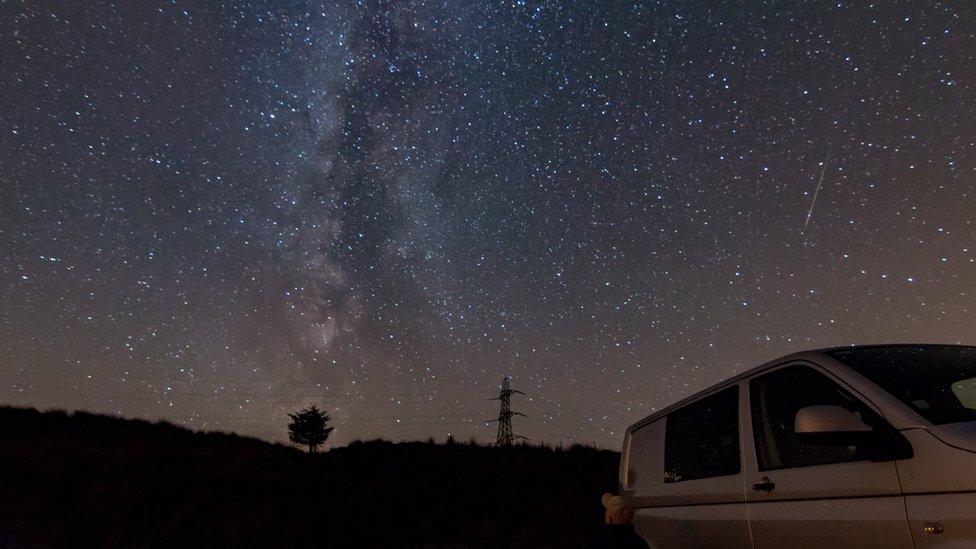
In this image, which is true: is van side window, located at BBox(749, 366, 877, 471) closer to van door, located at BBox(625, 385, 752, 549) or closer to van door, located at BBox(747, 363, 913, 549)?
van door, located at BBox(747, 363, 913, 549)

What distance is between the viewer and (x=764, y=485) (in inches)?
125

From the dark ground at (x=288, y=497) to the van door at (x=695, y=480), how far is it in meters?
6.80

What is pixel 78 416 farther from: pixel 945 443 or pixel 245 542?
pixel 945 443

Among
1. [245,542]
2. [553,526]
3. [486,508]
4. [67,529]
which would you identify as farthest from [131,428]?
[553,526]

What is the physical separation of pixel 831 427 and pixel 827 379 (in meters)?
0.62

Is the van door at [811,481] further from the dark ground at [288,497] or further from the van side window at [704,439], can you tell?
the dark ground at [288,497]

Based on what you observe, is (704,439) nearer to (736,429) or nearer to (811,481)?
(736,429)

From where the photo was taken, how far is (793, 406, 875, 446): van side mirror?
8.07 ft

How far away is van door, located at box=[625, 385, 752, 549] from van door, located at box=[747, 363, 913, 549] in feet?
0.56

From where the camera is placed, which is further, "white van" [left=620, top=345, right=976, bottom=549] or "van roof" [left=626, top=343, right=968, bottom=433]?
"van roof" [left=626, top=343, right=968, bottom=433]

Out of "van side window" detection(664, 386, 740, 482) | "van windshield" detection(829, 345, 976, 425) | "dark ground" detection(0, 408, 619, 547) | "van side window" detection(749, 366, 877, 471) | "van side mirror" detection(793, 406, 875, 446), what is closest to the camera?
"van side mirror" detection(793, 406, 875, 446)

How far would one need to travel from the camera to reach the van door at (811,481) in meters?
2.53

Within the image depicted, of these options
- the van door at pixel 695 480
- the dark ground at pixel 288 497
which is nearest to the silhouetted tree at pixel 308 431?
the dark ground at pixel 288 497

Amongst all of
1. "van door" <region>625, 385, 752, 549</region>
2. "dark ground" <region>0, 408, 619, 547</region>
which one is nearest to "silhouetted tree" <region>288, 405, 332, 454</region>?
"dark ground" <region>0, 408, 619, 547</region>
